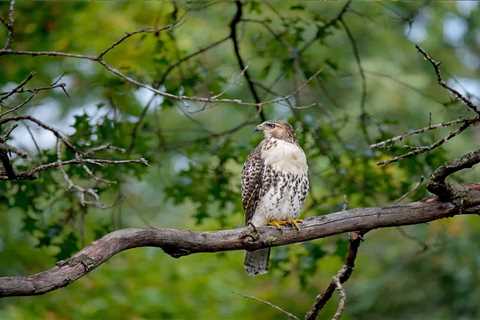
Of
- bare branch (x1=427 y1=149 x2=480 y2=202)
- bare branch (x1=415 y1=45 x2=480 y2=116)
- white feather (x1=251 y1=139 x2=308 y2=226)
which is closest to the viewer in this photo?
bare branch (x1=415 y1=45 x2=480 y2=116)

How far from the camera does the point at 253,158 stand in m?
5.75

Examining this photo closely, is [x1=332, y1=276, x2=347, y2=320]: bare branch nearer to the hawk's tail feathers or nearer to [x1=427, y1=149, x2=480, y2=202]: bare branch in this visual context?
[x1=427, y1=149, x2=480, y2=202]: bare branch

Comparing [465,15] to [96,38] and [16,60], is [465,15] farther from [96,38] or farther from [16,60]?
[16,60]

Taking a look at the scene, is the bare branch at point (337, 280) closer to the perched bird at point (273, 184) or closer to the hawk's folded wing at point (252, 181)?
the perched bird at point (273, 184)

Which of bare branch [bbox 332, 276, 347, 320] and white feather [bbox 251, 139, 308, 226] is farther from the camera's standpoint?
white feather [bbox 251, 139, 308, 226]

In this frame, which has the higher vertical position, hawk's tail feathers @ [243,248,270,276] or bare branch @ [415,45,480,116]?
bare branch @ [415,45,480,116]

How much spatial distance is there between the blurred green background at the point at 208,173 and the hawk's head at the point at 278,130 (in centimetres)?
29

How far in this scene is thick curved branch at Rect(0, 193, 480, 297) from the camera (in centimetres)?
331

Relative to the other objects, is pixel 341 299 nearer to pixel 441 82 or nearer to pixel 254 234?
pixel 254 234

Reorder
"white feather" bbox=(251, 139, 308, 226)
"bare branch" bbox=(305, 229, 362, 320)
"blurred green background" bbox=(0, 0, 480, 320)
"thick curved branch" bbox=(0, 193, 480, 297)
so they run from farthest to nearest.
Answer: "blurred green background" bbox=(0, 0, 480, 320)
"white feather" bbox=(251, 139, 308, 226)
"bare branch" bbox=(305, 229, 362, 320)
"thick curved branch" bbox=(0, 193, 480, 297)

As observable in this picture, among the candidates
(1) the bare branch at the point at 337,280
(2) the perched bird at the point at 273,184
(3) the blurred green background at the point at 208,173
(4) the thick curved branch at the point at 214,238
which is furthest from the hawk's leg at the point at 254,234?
(2) the perched bird at the point at 273,184

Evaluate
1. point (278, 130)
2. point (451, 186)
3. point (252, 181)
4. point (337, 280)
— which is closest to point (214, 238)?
point (337, 280)

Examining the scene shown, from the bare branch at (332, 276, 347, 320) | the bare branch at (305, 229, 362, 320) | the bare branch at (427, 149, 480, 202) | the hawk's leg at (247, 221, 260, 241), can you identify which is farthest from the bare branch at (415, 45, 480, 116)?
the hawk's leg at (247, 221, 260, 241)

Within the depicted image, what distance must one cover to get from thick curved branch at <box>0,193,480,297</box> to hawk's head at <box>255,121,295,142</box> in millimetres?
1215
